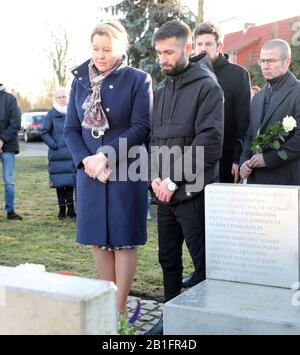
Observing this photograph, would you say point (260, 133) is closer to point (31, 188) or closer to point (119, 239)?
point (119, 239)

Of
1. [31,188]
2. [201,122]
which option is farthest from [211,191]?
[31,188]

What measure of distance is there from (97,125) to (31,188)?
8326mm

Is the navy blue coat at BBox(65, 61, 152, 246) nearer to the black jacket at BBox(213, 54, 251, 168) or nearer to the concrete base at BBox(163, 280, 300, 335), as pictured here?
the concrete base at BBox(163, 280, 300, 335)

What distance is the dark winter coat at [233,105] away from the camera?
4.53 metres

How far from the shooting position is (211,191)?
3.54 m

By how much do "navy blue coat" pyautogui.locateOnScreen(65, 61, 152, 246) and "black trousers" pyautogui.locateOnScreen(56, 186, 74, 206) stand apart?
428 centimetres

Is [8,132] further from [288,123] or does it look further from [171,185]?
[288,123]

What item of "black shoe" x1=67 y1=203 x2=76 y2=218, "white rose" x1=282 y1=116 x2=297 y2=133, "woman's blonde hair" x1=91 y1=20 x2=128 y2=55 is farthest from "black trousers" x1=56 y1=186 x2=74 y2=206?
"white rose" x1=282 y1=116 x2=297 y2=133

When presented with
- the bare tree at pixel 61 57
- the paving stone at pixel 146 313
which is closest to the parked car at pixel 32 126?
the bare tree at pixel 61 57

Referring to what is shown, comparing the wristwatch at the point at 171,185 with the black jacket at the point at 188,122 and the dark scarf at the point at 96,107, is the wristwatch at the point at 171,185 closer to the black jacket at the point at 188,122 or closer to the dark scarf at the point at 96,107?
the black jacket at the point at 188,122

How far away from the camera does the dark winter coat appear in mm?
4531

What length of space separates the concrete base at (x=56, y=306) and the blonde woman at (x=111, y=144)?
5.13ft

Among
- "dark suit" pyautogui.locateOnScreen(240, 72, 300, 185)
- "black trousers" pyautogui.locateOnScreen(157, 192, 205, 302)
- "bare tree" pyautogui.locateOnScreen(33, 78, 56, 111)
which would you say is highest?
"bare tree" pyautogui.locateOnScreen(33, 78, 56, 111)

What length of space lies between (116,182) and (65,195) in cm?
452
